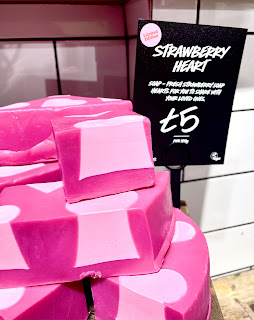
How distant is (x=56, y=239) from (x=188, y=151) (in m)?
0.53

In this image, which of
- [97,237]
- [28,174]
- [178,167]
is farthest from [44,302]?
[178,167]

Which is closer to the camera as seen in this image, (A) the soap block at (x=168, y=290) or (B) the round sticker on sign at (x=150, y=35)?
(A) the soap block at (x=168, y=290)

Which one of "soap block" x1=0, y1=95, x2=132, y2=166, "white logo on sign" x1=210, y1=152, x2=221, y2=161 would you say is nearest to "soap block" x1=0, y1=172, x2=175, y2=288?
"soap block" x1=0, y1=95, x2=132, y2=166

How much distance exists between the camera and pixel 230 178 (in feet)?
4.29

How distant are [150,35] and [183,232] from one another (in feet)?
1.77

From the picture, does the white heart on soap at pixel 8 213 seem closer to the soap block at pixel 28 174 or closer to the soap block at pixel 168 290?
the soap block at pixel 28 174

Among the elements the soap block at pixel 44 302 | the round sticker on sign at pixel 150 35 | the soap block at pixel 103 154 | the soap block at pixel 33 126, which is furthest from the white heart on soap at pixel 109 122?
the soap block at pixel 44 302

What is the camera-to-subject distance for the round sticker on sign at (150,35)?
83 cm

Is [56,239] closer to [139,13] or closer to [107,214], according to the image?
[107,214]

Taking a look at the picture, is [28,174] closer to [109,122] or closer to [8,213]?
[8,213]

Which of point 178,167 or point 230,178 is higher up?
point 178,167

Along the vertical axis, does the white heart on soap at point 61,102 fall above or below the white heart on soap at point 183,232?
above

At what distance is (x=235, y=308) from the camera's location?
4.05 ft

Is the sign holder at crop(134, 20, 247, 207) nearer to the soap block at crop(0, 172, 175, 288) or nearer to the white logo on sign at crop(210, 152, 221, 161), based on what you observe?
the white logo on sign at crop(210, 152, 221, 161)
